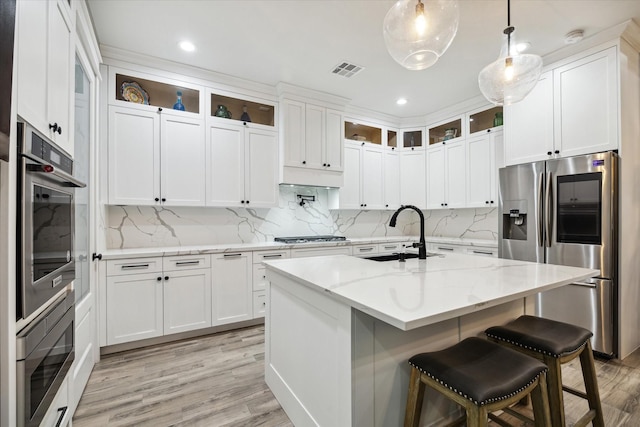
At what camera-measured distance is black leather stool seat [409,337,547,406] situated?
3.46ft

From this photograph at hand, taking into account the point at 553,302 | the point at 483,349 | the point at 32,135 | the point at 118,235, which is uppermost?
the point at 32,135

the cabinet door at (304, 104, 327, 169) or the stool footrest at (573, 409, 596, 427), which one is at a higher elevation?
the cabinet door at (304, 104, 327, 169)

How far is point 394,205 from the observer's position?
191 inches

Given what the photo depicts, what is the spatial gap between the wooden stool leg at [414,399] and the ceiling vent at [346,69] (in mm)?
2950

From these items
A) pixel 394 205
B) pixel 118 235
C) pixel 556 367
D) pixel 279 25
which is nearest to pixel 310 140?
pixel 279 25

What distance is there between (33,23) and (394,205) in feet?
14.5

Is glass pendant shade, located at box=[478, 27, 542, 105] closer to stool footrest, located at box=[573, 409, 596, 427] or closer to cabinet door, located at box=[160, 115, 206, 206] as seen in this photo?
stool footrest, located at box=[573, 409, 596, 427]

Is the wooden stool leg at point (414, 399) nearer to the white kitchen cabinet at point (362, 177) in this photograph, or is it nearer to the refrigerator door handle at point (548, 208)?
the refrigerator door handle at point (548, 208)

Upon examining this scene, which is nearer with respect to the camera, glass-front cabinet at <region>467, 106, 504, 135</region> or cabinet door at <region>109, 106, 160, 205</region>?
cabinet door at <region>109, 106, 160, 205</region>

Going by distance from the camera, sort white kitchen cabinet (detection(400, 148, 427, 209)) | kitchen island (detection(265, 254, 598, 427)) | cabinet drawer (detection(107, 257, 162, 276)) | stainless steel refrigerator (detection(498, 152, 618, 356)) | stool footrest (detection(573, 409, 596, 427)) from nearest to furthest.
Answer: kitchen island (detection(265, 254, 598, 427)), stool footrest (detection(573, 409, 596, 427)), stainless steel refrigerator (detection(498, 152, 618, 356)), cabinet drawer (detection(107, 257, 162, 276)), white kitchen cabinet (detection(400, 148, 427, 209))

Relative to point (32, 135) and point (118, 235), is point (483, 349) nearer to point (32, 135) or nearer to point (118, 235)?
point (32, 135)

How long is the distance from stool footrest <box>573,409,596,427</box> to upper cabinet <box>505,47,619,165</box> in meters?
2.13

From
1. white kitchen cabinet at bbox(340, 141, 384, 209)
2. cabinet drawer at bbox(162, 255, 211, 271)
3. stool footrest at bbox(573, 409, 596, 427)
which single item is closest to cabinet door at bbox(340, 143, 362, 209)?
white kitchen cabinet at bbox(340, 141, 384, 209)

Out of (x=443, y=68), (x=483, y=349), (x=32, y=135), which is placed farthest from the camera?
(x=443, y=68)
